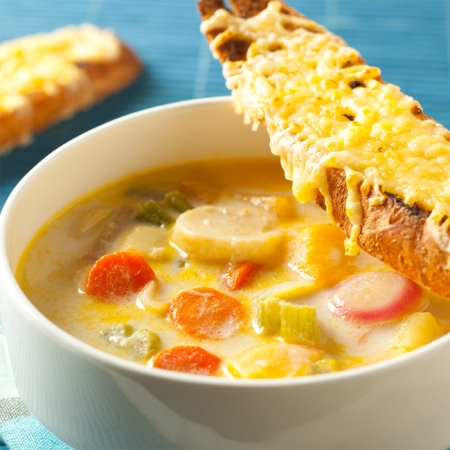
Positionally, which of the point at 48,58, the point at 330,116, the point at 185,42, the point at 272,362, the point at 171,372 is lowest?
the point at 185,42

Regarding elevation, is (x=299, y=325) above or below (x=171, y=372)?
below

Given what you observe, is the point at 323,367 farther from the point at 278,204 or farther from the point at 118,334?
the point at 278,204

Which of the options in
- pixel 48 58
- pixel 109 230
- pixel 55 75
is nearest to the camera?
pixel 109 230

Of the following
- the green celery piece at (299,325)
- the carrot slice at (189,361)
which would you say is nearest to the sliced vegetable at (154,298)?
the carrot slice at (189,361)

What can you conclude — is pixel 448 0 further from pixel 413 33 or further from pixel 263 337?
pixel 263 337

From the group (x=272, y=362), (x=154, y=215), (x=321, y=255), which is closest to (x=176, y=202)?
(x=154, y=215)

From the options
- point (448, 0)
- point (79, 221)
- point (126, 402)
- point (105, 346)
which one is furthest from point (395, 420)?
point (448, 0)

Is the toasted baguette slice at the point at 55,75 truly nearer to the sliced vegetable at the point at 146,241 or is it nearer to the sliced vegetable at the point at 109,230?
the sliced vegetable at the point at 109,230

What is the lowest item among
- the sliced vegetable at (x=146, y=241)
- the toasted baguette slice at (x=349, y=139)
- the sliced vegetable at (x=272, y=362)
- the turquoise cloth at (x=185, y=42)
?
the turquoise cloth at (x=185, y=42)
